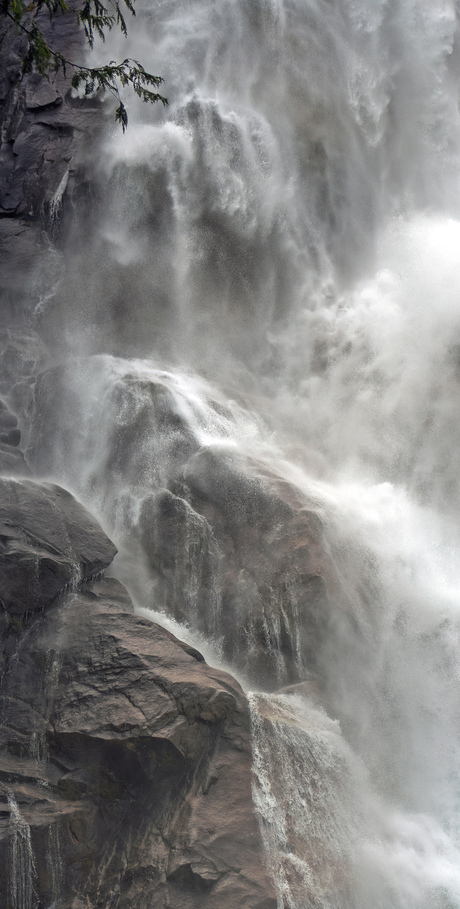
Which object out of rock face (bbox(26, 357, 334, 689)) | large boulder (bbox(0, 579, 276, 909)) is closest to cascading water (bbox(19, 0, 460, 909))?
rock face (bbox(26, 357, 334, 689))

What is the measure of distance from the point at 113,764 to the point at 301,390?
9.56 metres

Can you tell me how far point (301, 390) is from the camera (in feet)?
49.3

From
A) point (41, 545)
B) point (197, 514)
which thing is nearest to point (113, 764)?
point (41, 545)

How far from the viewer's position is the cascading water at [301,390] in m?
A: 8.50

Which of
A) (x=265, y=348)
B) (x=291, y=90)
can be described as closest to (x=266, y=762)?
(x=265, y=348)

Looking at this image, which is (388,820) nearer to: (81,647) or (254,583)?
(254,583)

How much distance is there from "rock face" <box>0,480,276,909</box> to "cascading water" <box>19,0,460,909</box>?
50cm

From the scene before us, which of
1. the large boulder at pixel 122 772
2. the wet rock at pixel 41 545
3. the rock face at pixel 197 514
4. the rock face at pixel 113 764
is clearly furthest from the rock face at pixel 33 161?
the large boulder at pixel 122 772

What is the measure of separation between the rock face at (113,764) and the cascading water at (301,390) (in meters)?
0.50

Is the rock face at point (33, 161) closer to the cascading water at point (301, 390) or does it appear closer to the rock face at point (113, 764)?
the cascading water at point (301, 390)

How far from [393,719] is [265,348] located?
893 centimetres

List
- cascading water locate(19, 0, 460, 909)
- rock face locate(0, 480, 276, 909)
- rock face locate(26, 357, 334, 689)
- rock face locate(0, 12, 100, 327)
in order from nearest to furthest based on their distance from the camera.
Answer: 1. rock face locate(0, 480, 276, 909)
2. cascading water locate(19, 0, 460, 909)
3. rock face locate(26, 357, 334, 689)
4. rock face locate(0, 12, 100, 327)

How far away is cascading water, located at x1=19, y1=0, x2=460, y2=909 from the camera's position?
27.9 feet

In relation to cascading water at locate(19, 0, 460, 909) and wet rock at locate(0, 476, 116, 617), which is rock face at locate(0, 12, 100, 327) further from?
wet rock at locate(0, 476, 116, 617)
